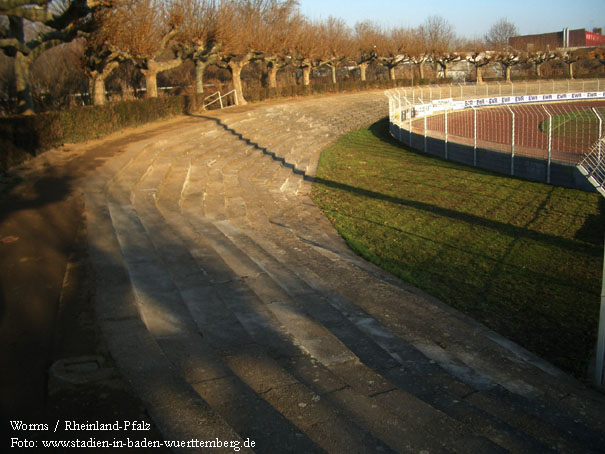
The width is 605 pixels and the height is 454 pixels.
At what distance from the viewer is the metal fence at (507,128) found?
53.7ft

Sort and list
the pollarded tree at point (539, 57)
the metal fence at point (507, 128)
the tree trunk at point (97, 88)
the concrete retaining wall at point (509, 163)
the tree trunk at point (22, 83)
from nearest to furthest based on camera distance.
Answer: the concrete retaining wall at point (509, 163)
the metal fence at point (507, 128)
the tree trunk at point (22, 83)
the tree trunk at point (97, 88)
the pollarded tree at point (539, 57)

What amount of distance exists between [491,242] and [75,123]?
14531 millimetres

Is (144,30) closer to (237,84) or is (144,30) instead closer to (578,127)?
(237,84)

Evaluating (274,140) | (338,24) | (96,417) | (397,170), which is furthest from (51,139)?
(338,24)

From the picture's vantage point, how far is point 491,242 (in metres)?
10.1

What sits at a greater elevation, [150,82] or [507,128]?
[150,82]

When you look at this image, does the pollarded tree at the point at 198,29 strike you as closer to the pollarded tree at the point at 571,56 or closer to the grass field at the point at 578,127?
the grass field at the point at 578,127

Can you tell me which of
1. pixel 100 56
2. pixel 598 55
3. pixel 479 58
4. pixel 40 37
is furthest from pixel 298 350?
pixel 598 55

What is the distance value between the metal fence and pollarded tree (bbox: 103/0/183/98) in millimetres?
12222

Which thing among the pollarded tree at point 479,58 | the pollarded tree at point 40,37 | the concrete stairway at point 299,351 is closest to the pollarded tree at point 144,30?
the pollarded tree at point 40,37

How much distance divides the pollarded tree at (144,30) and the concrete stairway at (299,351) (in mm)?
13705

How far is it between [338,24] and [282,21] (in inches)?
548

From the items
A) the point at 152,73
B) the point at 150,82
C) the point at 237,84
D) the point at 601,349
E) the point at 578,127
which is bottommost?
the point at 601,349

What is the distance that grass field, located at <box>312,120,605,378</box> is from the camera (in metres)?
6.91
